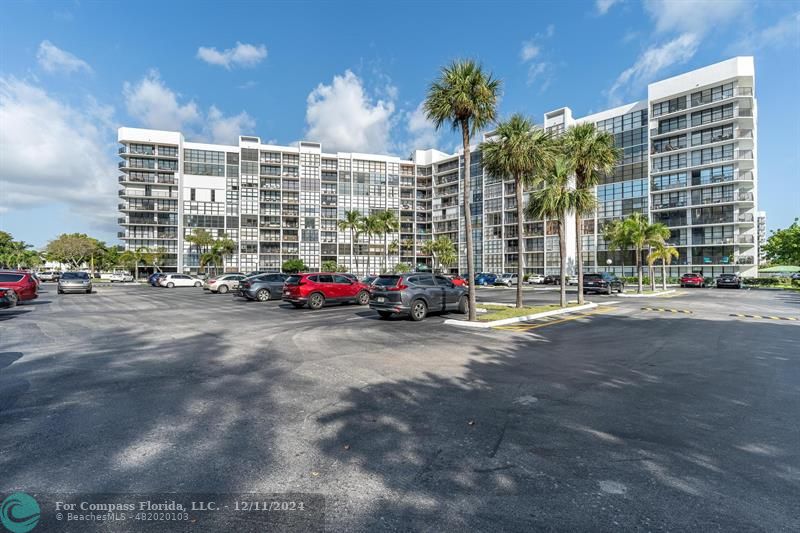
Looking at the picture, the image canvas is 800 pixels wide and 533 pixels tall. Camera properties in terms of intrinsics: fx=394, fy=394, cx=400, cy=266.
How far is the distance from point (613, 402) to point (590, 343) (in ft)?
18.2

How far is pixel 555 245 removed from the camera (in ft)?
247

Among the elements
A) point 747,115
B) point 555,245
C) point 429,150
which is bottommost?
point 555,245

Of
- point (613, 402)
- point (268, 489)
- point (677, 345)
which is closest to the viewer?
point (268, 489)

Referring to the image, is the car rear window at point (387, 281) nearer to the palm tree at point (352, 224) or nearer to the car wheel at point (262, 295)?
the car wheel at point (262, 295)

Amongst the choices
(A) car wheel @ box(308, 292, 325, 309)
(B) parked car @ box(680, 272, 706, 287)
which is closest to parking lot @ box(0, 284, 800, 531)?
(A) car wheel @ box(308, 292, 325, 309)

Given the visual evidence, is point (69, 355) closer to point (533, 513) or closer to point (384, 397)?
point (384, 397)

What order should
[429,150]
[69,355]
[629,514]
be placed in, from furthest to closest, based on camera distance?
[429,150], [69,355], [629,514]

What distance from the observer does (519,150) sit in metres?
19.2

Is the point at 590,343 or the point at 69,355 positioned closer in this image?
the point at 69,355

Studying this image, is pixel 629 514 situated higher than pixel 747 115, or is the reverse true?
pixel 747 115

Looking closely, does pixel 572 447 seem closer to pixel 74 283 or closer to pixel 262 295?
pixel 262 295

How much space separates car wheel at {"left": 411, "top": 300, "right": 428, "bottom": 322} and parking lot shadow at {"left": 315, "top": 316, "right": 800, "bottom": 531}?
24.6 feet

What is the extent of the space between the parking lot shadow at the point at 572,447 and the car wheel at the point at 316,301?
43.2 ft

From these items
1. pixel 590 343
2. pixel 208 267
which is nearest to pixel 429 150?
pixel 208 267
